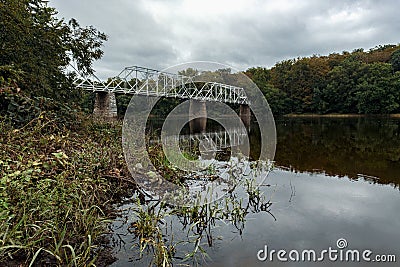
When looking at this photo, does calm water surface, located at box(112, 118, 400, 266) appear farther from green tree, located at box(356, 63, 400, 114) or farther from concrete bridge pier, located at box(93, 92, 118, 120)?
green tree, located at box(356, 63, 400, 114)

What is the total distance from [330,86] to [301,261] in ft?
149

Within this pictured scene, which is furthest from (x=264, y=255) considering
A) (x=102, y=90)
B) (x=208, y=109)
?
(x=208, y=109)

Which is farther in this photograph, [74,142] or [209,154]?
[209,154]

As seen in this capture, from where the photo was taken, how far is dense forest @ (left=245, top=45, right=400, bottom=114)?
3853 cm

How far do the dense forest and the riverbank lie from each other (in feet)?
135

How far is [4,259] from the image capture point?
6.81 feet

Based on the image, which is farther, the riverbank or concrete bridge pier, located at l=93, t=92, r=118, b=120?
concrete bridge pier, located at l=93, t=92, r=118, b=120

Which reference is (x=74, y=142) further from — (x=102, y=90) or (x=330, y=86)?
(x=330, y=86)

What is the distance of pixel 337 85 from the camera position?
1704 inches

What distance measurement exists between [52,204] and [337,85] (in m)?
46.6

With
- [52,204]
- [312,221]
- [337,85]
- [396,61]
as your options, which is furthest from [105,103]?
[396,61]

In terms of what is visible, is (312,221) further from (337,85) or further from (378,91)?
(337,85)

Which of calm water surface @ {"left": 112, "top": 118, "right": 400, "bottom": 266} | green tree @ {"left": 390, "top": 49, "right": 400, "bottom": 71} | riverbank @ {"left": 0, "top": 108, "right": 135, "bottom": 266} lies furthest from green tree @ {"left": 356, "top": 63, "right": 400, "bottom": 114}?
riverbank @ {"left": 0, "top": 108, "right": 135, "bottom": 266}

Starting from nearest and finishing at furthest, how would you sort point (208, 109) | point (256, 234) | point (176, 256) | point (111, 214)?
point (176, 256) → point (256, 234) → point (111, 214) → point (208, 109)
